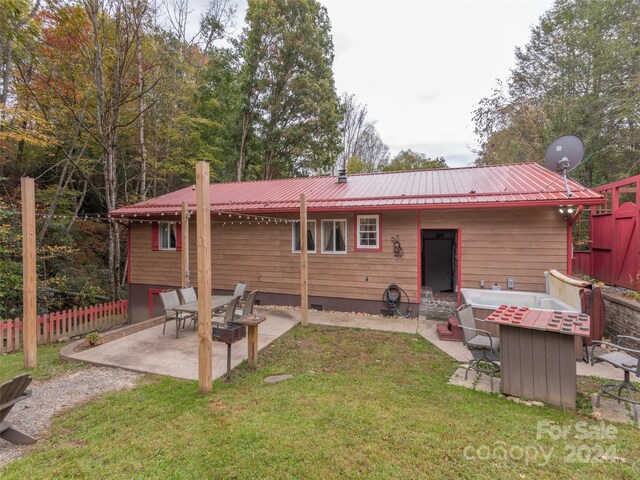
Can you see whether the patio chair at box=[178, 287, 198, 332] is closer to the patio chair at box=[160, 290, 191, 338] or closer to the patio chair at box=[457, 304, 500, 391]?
the patio chair at box=[160, 290, 191, 338]

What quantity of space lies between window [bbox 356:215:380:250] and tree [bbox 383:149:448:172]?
59.0 ft

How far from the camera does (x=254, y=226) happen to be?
8.50 meters

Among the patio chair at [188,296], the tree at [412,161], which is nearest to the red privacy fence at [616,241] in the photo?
the patio chair at [188,296]

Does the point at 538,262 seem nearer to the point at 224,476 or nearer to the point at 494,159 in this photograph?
the point at 224,476

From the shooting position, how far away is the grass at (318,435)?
2.28 metres

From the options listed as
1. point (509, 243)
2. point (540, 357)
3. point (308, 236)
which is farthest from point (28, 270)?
point (509, 243)

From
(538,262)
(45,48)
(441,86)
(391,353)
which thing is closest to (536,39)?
(441,86)

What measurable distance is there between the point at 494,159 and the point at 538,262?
41.8 ft

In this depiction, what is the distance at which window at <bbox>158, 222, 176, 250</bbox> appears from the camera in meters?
9.41

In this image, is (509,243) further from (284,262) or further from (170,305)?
(170,305)

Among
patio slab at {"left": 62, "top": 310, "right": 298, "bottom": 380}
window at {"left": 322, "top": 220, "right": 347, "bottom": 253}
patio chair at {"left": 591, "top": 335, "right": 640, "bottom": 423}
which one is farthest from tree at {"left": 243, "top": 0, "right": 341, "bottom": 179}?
patio chair at {"left": 591, "top": 335, "right": 640, "bottom": 423}

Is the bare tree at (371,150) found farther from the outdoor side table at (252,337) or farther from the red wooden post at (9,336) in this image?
the red wooden post at (9,336)

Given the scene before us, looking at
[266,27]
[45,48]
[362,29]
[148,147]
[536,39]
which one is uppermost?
[266,27]

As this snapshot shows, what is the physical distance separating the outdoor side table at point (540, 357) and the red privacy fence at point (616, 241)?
418 centimetres
